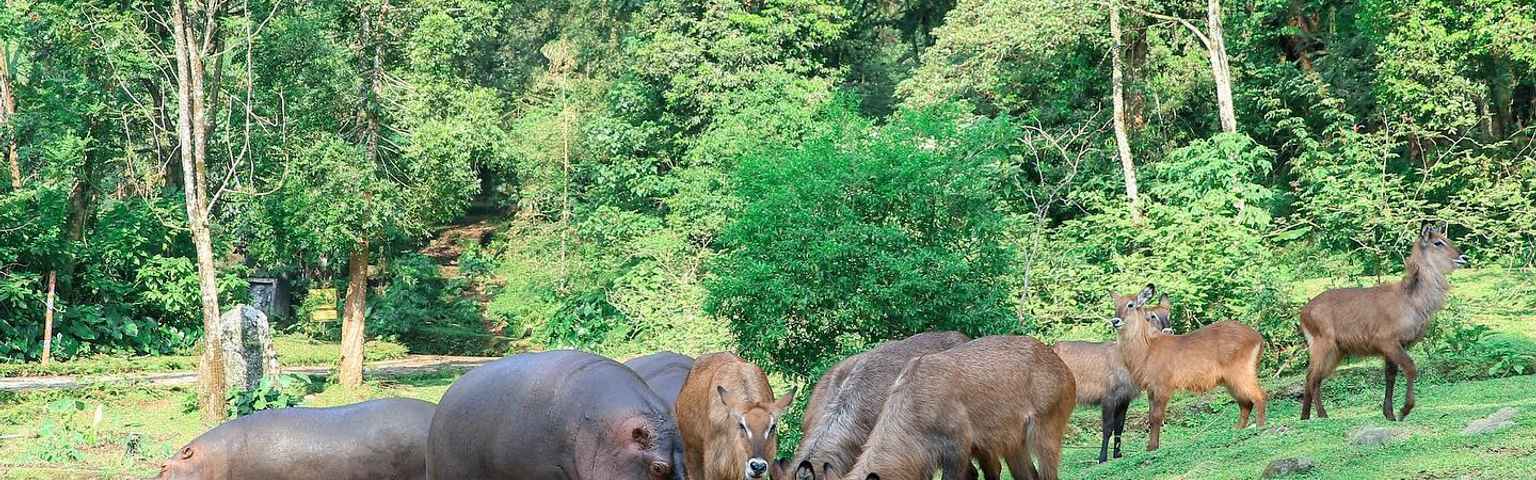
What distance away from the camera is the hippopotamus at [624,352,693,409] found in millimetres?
12102

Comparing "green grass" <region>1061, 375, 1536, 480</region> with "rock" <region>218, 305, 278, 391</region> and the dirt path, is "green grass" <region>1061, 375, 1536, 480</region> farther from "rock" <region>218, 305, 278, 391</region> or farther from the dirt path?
"rock" <region>218, 305, 278, 391</region>

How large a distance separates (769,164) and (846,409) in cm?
692

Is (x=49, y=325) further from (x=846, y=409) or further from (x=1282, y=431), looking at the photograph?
(x=1282, y=431)

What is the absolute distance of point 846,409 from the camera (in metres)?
9.16

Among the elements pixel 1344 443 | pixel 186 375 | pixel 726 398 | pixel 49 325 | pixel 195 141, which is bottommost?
pixel 186 375

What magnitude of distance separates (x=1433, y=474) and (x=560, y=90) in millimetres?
32661

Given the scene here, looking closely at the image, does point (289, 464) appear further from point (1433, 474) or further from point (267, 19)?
point (267, 19)

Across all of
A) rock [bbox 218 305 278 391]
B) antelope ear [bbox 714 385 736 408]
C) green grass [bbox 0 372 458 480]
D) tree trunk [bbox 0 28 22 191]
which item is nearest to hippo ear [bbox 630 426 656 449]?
antelope ear [bbox 714 385 736 408]

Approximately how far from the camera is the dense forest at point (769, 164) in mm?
15297

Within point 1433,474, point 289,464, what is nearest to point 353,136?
point 289,464

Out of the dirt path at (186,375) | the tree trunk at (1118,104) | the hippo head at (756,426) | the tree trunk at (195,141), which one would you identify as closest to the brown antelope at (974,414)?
the hippo head at (756,426)

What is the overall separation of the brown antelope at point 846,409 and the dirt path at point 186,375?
1209 centimetres

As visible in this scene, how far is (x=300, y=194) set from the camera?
2498 cm

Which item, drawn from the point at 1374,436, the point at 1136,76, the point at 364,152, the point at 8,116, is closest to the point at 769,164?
the point at 1374,436
